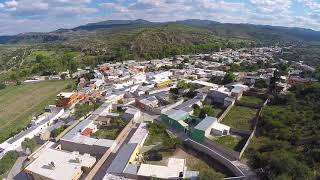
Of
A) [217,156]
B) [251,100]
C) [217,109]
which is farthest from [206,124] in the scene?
[251,100]

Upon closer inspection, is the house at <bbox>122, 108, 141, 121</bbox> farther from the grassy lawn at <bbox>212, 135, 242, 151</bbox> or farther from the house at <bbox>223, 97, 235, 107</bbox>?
the house at <bbox>223, 97, 235, 107</bbox>

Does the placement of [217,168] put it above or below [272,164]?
below

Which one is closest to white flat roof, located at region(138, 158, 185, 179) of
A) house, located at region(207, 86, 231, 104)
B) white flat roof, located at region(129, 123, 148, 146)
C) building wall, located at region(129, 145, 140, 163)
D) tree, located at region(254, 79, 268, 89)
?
building wall, located at region(129, 145, 140, 163)

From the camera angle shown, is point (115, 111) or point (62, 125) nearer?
point (62, 125)

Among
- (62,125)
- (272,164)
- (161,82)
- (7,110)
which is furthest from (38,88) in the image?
(272,164)

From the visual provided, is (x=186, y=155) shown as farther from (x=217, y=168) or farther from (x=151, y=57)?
(x=151, y=57)

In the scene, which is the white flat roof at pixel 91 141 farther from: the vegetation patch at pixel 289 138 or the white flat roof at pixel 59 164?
the vegetation patch at pixel 289 138
